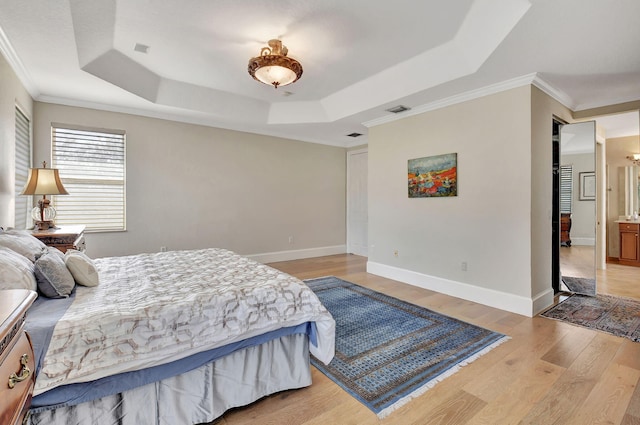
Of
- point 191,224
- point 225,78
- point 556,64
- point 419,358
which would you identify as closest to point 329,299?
point 419,358

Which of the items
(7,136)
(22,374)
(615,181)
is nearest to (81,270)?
(22,374)

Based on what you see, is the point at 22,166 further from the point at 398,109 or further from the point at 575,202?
the point at 575,202

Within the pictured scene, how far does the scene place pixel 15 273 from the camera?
1523mm

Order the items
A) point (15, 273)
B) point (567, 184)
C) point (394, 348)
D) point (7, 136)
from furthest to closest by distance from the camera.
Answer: point (567, 184)
point (7, 136)
point (394, 348)
point (15, 273)

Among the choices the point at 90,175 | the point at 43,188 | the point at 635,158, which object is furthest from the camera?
the point at 635,158

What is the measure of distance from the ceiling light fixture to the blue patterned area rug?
2.50 meters

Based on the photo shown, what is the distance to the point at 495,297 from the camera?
11.6 feet

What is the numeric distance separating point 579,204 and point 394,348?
3195 millimetres

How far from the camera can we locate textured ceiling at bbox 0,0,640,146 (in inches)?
94.9

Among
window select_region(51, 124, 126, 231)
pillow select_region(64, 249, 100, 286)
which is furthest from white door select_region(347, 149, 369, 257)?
pillow select_region(64, 249, 100, 286)

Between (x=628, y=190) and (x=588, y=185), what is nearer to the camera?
(x=588, y=185)

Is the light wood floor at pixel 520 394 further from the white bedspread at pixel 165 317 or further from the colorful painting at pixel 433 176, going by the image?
the colorful painting at pixel 433 176

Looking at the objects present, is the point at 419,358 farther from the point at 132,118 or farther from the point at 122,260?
the point at 132,118

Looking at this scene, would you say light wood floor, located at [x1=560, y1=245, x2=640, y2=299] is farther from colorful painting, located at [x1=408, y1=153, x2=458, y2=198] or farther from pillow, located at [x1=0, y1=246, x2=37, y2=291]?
pillow, located at [x1=0, y1=246, x2=37, y2=291]
